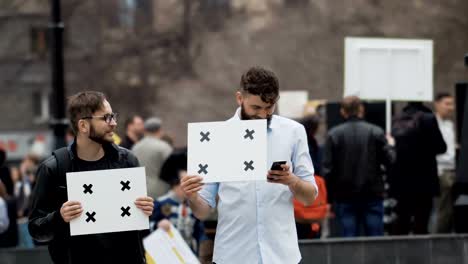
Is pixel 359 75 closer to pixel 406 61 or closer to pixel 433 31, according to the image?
pixel 406 61

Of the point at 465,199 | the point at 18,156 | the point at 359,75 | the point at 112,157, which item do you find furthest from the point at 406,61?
the point at 18,156

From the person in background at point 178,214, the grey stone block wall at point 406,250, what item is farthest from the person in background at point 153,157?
the grey stone block wall at point 406,250

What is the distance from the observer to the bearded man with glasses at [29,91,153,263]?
716 cm

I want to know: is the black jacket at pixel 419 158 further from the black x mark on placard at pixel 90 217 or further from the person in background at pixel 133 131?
the black x mark on placard at pixel 90 217

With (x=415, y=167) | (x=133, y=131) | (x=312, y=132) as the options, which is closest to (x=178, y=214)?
(x=312, y=132)

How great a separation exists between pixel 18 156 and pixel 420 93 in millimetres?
28701

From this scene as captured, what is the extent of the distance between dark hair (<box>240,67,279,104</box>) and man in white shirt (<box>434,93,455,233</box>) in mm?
8421

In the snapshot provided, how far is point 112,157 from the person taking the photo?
7277 mm

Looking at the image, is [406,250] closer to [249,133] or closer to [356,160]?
[356,160]

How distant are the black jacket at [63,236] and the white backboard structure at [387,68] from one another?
907 centimetres

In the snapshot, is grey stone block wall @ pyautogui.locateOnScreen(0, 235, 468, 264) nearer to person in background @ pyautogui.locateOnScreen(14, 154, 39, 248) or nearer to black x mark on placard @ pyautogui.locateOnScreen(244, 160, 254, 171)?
person in background @ pyautogui.locateOnScreen(14, 154, 39, 248)

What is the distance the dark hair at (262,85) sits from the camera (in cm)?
697

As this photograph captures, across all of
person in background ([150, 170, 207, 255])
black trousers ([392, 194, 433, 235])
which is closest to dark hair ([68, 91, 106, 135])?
person in background ([150, 170, 207, 255])

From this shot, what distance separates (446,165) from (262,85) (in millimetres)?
8953
